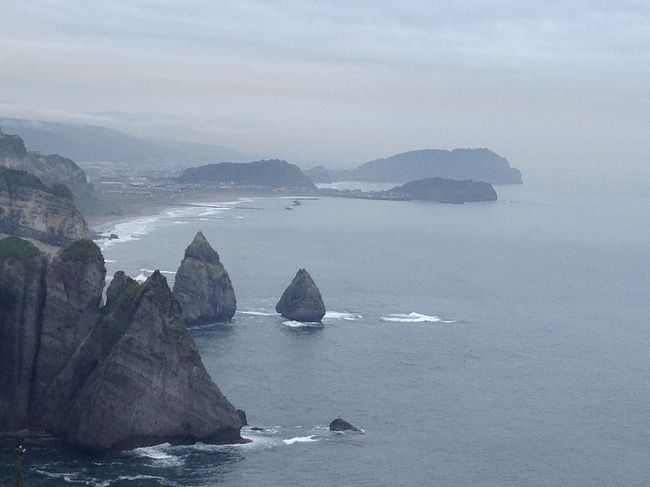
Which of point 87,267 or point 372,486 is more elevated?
point 87,267

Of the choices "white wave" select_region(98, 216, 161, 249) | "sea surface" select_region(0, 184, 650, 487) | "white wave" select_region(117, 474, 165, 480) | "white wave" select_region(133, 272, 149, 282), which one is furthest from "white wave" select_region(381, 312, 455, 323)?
"white wave" select_region(98, 216, 161, 249)

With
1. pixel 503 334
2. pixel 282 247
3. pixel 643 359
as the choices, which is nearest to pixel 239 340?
pixel 503 334

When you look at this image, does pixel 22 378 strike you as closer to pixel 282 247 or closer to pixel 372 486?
pixel 372 486

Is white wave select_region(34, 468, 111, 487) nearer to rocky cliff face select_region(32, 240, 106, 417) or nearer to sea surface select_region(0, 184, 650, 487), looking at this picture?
sea surface select_region(0, 184, 650, 487)

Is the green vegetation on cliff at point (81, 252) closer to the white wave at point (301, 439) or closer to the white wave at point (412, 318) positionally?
the white wave at point (301, 439)

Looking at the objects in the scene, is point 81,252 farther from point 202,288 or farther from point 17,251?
point 202,288

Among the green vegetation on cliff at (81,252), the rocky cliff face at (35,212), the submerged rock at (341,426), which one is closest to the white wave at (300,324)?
the rocky cliff face at (35,212)

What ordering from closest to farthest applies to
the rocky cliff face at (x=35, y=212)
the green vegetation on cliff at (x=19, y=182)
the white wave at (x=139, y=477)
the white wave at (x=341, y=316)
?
the white wave at (x=139, y=477) → the white wave at (x=341, y=316) → the rocky cliff face at (x=35, y=212) → the green vegetation on cliff at (x=19, y=182)
